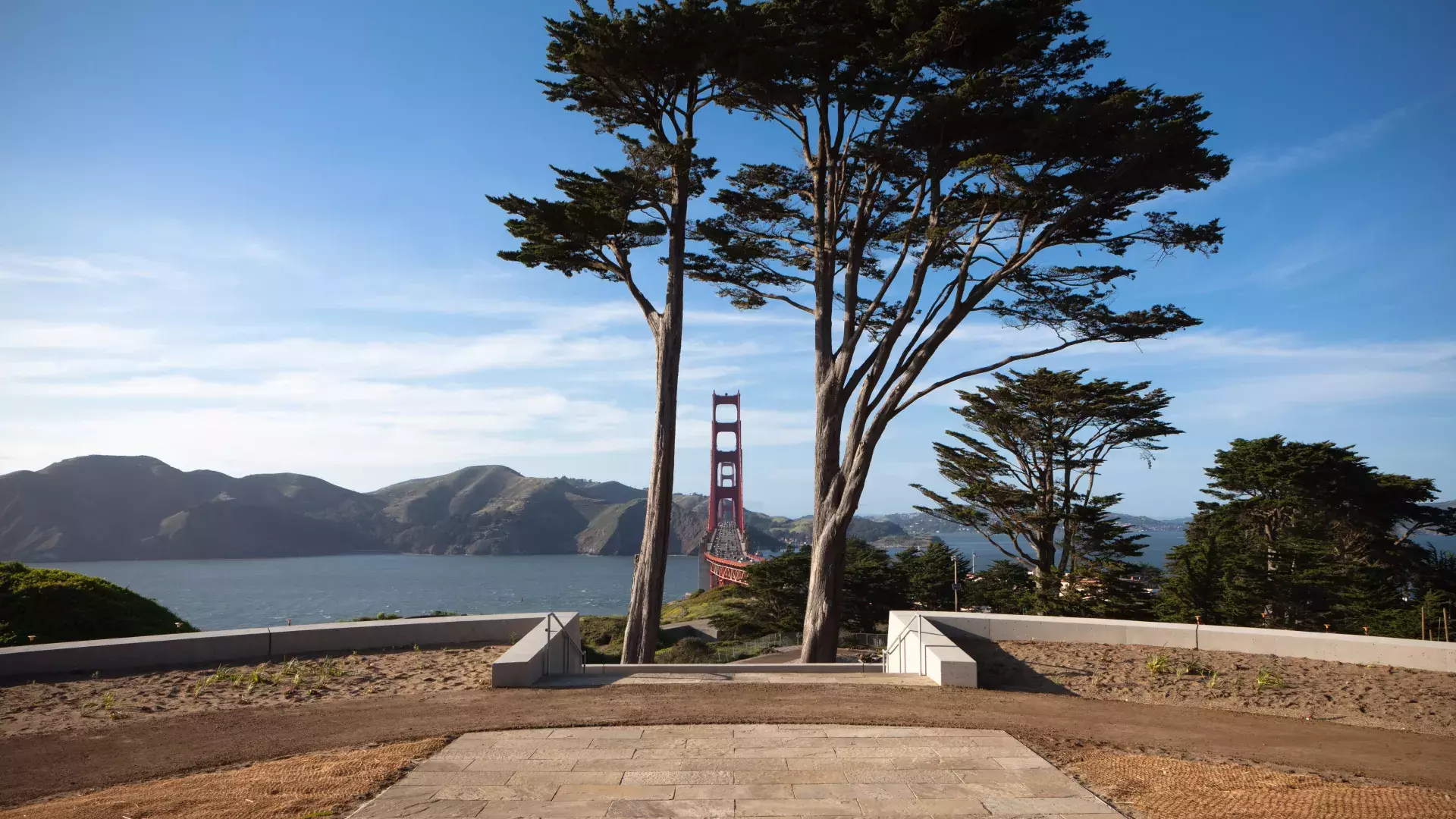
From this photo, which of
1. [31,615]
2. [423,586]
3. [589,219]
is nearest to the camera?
[31,615]

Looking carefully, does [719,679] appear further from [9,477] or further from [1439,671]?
[9,477]

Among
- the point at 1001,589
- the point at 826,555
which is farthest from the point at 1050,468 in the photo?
the point at 826,555

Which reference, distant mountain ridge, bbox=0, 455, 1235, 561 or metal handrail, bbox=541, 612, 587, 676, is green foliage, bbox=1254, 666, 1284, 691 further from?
distant mountain ridge, bbox=0, 455, 1235, 561

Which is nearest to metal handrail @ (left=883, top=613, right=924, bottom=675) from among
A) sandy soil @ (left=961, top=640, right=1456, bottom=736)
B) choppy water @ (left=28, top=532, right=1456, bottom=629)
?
sandy soil @ (left=961, top=640, right=1456, bottom=736)

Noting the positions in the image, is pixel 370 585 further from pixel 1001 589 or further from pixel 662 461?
pixel 662 461

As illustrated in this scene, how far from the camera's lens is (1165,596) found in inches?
669

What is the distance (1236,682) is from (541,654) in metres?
4.66

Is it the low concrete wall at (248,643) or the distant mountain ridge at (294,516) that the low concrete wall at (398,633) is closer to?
the low concrete wall at (248,643)

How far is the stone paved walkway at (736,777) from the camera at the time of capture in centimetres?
301

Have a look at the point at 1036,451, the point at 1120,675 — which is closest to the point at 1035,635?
the point at 1120,675

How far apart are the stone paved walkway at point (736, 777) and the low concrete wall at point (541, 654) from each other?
3.85 ft

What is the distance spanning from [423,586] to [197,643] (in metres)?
60.4

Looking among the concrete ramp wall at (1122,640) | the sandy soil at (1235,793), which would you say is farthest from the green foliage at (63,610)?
the sandy soil at (1235,793)

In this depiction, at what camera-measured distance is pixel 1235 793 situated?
320cm
